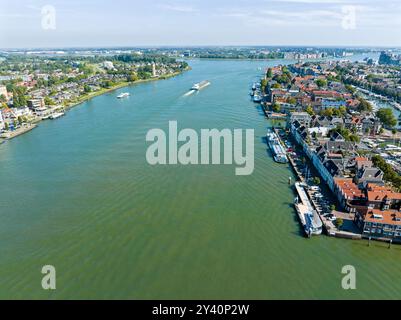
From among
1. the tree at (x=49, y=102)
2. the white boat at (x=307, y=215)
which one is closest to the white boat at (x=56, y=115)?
the tree at (x=49, y=102)

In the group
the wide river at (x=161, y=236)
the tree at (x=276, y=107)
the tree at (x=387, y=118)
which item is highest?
the tree at (x=276, y=107)

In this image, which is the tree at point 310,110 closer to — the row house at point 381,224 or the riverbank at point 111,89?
the row house at point 381,224

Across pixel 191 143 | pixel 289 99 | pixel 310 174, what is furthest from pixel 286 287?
pixel 289 99

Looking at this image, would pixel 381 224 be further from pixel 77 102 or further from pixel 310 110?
pixel 77 102

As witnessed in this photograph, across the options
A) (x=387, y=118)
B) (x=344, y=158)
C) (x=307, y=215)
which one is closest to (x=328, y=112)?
(x=387, y=118)

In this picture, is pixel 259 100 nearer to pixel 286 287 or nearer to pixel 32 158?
pixel 32 158

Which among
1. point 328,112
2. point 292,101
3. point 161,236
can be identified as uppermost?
point 292,101
